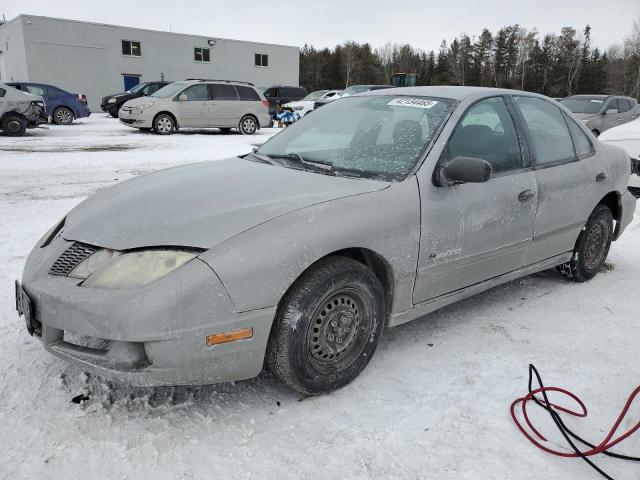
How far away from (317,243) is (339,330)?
1.65 ft

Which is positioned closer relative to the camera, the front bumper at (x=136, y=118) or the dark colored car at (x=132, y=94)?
the front bumper at (x=136, y=118)

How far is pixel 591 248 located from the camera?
452cm

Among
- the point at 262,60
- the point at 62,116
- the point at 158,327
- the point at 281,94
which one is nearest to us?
the point at 158,327

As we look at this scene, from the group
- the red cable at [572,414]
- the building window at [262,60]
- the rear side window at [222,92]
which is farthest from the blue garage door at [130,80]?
the red cable at [572,414]

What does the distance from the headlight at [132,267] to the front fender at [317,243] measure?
0.14 metres

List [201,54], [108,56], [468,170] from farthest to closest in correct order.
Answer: [201,54]
[108,56]
[468,170]

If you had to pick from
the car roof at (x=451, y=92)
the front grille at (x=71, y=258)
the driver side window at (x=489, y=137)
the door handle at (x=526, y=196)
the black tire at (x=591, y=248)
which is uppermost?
the car roof at (x=451, y=92)

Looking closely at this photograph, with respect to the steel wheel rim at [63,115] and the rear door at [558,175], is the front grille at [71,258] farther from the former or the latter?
the steel wheel rim at [63,115]

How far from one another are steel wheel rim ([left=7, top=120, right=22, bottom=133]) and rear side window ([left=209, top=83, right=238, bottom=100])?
17.5ft

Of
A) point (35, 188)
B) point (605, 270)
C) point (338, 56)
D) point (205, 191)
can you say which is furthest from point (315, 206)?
point (338, 56)

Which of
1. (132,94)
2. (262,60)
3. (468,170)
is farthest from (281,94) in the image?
(468,170)

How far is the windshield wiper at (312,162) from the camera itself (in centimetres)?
321

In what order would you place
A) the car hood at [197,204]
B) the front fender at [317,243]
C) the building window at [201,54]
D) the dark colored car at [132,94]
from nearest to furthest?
the front fender at [317,243] < the car hood at [197,204] < the dark colored car at [132,94] < the building window at [201,54]

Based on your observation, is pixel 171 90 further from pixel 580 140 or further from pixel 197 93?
pixel 580 140
